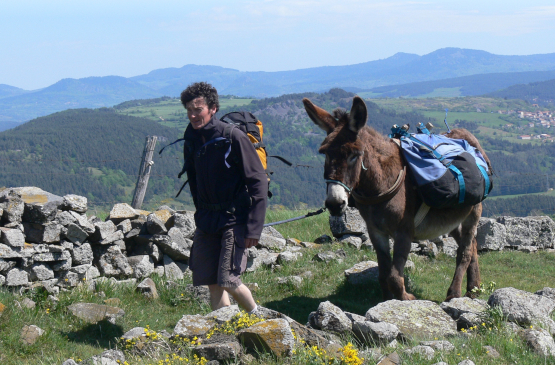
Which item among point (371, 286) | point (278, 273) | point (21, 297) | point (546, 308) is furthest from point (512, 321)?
point (21, 297)

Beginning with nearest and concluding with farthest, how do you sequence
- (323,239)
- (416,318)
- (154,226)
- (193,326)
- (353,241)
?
(193,326)
(416,318)
(154,226)
(353,241)
(323,239)

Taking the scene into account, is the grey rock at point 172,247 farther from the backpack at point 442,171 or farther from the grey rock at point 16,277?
the backpack at point 442,171

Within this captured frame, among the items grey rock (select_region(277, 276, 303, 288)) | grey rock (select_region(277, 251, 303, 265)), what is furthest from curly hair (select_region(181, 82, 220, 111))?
grey rock (select_region(277, 251, 303, 265))

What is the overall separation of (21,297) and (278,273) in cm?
341

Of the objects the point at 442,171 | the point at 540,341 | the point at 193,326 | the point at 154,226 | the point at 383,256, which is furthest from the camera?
the point at 154,226

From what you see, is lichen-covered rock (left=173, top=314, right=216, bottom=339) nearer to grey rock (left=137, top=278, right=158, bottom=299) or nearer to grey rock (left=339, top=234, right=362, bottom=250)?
grey rock (left=137, top=278, right=158, bottom=299)

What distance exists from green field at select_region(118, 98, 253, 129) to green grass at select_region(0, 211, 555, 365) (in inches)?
4464

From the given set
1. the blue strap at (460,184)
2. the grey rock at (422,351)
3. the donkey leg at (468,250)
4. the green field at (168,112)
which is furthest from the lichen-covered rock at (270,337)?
the green field at (168,112)

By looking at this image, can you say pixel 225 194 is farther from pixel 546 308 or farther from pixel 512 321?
pixel 546 308

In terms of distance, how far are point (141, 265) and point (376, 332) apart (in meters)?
3.94

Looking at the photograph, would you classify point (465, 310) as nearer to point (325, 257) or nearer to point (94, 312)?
point (325, 257)

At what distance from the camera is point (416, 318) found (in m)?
5.01

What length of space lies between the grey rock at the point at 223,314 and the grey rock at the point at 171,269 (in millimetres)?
2924

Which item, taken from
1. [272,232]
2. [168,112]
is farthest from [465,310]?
[168,112]
